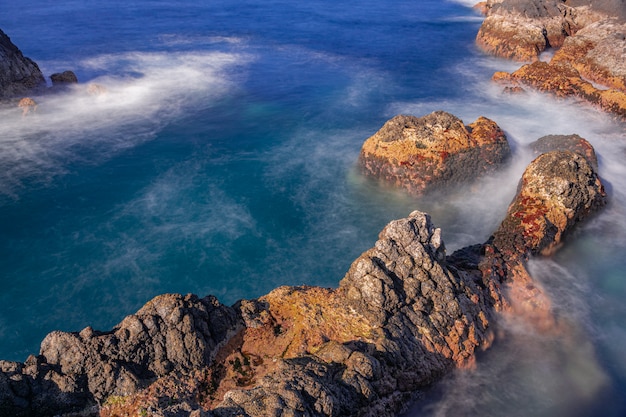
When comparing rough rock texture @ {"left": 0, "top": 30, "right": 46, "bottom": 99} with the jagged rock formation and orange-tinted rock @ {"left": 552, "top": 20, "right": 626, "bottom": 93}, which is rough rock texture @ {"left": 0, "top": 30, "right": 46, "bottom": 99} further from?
orange-tinted rock @ {"left": 552, "top": 20, "right": 626, "bottom": 93}

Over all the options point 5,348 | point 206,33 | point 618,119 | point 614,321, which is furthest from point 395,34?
point 5,348

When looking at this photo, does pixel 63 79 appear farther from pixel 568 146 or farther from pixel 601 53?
pixel 601 53

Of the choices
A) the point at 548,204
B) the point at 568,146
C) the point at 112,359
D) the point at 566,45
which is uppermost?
the point at 566,45

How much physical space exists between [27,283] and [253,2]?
52960 mm

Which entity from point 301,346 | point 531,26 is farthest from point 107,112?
point 531,26

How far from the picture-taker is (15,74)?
32.5 m

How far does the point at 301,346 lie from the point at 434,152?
12734mm

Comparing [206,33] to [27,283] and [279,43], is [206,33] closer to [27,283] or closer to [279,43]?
[279,43]

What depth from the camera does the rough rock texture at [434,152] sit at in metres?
21.2

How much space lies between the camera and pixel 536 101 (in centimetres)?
3025

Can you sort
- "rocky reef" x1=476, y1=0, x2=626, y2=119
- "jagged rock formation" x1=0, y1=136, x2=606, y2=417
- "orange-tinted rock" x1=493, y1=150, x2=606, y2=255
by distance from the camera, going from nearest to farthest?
"jagged rock formation" x1=0, y1=136, x2=606, y2=417 < "orange-tinted rock" x1=493, y1=150, x2=606, y2=255 < "rocky reef" x1=476, y1=0, x2=626, y2=119

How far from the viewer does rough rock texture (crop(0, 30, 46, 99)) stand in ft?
105

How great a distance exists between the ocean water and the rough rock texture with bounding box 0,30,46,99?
6.70 ft

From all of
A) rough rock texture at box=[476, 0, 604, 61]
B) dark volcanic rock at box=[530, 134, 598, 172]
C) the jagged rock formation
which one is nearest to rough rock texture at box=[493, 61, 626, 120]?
rough rock texture at box=[476, 0, 604, 61]
